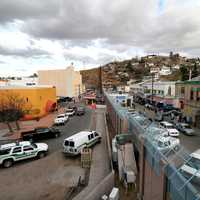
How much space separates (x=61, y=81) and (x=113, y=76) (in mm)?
89264

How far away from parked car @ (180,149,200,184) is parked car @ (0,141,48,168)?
12.8 m

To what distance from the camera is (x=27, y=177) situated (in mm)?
12977

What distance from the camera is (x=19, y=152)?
15.2 m

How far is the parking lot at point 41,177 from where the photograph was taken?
11.0 metres

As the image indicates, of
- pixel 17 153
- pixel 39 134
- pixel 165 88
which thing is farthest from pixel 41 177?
pixel 165 88

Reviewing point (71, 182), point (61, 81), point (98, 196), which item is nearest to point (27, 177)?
point (71, 182)

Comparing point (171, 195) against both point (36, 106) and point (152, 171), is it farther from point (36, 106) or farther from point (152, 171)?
point (36, 106)

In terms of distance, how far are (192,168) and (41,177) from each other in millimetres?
10388

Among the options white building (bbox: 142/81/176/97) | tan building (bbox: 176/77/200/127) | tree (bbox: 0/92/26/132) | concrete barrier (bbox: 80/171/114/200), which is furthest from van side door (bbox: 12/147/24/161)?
white building (bbox: 142/81/176/97)

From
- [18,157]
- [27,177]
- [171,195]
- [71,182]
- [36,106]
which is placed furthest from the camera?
[36,106]

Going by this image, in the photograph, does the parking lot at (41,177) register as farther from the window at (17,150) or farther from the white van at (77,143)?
the window at (17,150)

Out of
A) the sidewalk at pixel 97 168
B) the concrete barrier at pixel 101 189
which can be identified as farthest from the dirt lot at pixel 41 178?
the concrete barrier at pixel 101 189

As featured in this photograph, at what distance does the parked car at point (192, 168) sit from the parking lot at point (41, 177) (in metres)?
7.34

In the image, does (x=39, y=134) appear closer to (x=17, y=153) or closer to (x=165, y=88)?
(x=17, y=153)
